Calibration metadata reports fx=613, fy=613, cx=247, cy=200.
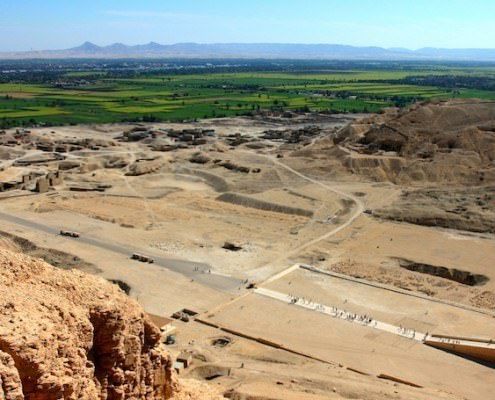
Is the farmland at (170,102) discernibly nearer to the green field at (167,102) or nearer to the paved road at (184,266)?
the green field at (167,102)

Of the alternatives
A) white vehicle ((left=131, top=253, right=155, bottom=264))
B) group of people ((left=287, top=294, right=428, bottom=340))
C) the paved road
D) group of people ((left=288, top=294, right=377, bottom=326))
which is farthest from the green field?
group of people ((left=287, top=294, right=428, bottom=340))

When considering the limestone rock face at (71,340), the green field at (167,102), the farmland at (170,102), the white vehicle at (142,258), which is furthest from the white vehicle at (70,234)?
the farmland at (170,102)

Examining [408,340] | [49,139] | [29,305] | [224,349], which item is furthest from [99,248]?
[49,139]

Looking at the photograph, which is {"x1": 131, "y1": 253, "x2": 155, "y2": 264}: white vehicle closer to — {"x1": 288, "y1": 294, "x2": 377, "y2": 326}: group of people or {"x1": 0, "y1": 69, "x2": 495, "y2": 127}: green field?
{"x1": 288, "y1": 294, "x2": 377, "y2": 326}: group of people

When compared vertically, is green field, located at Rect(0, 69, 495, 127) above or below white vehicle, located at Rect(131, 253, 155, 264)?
above

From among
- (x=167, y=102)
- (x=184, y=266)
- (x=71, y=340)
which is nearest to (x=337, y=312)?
(x=184, y=266)

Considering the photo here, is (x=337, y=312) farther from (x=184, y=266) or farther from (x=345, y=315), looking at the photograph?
(x=184, y=266)

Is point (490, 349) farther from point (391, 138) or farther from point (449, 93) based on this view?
point (449, 93)
